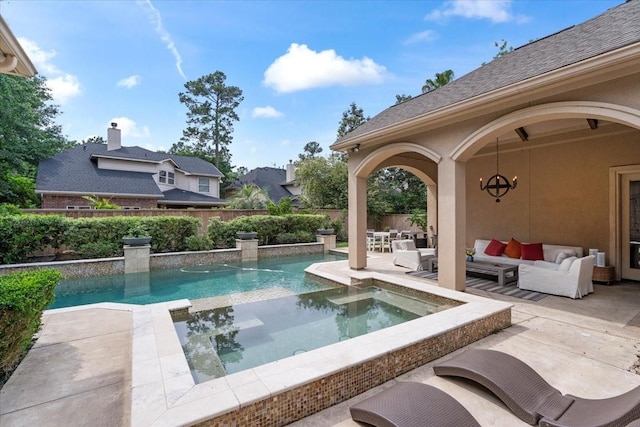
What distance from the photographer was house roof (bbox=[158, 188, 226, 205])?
21.8 m

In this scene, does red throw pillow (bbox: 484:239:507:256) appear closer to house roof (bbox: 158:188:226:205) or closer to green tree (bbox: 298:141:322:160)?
house roof (bbox: 158:188:226:205)

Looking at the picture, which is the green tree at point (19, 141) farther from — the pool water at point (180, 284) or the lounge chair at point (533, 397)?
the lounge chair at point (533, 397)

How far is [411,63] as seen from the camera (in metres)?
13.8

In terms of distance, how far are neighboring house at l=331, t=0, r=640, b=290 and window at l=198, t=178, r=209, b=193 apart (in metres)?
18.9

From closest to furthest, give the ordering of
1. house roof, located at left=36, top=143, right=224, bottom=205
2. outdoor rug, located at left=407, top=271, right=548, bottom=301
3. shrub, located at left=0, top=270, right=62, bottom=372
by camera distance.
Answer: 1. shrub, located at left=0, top=270, right=62, bottom=372
2. outdoor rug, located at left=407, top=271, right=548, bottom=301
3. house roof, located at left=36, top=143, right=224, bottom=205

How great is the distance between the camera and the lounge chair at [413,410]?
2.38 m

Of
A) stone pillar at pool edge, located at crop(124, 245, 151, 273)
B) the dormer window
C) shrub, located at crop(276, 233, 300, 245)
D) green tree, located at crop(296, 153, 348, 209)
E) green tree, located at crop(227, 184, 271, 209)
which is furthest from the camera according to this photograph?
the dormer window

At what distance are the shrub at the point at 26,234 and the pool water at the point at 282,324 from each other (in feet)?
25.1

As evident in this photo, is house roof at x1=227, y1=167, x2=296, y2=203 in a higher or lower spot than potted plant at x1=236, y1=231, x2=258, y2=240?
higher

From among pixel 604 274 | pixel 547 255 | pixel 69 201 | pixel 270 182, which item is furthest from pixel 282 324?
pixel 270 182

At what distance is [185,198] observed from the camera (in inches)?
892

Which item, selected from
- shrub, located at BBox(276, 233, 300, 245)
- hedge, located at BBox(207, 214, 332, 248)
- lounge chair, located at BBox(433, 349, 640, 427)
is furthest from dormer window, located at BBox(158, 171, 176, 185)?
lounge chair, located at BBox(433, 349, 640, 427)

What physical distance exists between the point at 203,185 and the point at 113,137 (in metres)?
6.90

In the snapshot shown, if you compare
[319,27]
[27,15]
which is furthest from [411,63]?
[27,15]
